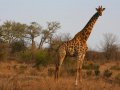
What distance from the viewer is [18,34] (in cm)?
5147

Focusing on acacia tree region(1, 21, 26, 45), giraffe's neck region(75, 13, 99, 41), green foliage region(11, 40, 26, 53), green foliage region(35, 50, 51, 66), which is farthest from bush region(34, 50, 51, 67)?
acacia tree region(1, 21, 26, 45)

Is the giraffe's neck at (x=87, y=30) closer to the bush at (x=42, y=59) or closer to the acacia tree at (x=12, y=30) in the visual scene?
the bush at (x=42, y=59)

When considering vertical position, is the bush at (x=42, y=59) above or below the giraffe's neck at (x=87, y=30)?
below

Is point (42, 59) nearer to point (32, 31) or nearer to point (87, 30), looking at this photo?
point (87, 30)

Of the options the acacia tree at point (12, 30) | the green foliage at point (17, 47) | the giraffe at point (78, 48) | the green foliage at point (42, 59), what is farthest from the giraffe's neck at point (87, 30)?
the acacia tree at point (12, 30)

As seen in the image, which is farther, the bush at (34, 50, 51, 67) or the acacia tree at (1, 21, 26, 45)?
the acacia tree at (1, 21, 26, 45)

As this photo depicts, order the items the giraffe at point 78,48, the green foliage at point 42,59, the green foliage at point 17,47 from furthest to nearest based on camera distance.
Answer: the green foliage at point 17,47 < the green foliage at point 42,59 < the giraffe at point 78,48

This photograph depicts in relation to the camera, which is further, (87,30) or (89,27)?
(89,27)

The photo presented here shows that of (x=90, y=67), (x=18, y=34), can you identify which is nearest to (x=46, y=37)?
(x=18, y=34)

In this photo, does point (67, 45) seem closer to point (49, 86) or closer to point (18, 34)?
point (49, 86)

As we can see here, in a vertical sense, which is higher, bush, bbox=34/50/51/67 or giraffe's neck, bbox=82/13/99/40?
giraffe's neck, bbox=82/13/99/40

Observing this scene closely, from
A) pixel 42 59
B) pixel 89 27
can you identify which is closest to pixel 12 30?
pixel 42 59

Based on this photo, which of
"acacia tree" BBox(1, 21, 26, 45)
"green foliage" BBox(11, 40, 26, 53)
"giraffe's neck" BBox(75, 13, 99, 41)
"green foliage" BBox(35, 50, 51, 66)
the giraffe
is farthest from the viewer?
"acacia tree" BBox(1, 21, 26, 45)

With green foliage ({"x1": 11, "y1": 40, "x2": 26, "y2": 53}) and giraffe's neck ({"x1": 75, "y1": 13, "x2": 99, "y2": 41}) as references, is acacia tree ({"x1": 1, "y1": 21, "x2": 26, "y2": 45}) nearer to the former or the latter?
green foliage ({"x1": 11, "y1": 40, "x2": 26, "y2": 53})
